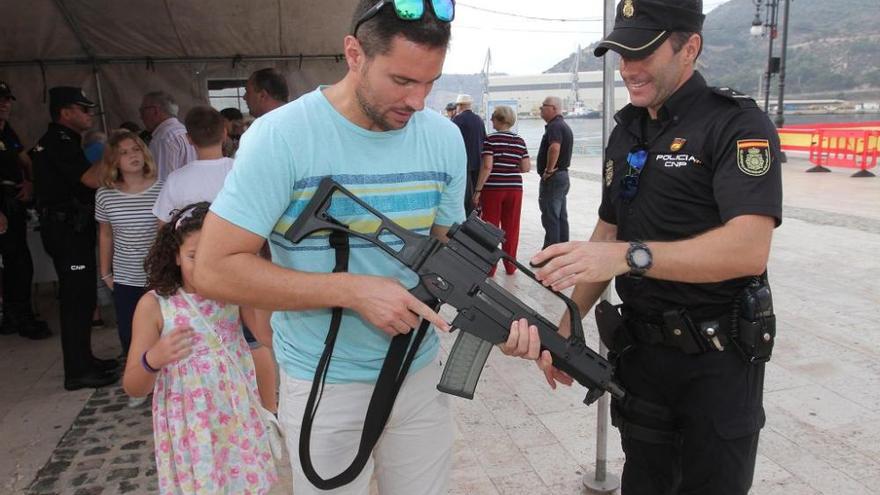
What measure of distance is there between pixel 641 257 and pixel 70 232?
12.9 ft

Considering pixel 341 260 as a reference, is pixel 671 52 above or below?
above

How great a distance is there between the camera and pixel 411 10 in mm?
1346

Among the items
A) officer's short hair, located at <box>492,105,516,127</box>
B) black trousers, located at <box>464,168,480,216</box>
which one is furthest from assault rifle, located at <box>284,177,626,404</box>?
officer's short hair, located at <box>492,105,516,127</box>

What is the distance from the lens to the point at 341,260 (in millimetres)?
1492

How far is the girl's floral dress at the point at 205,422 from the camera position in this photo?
2.23m

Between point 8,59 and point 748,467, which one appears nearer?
point 748,467

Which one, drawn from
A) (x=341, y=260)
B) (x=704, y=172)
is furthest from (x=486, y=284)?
(x=704, y=172)

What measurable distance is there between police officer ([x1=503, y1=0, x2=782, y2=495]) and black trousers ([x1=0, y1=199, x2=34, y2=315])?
5.16 metres

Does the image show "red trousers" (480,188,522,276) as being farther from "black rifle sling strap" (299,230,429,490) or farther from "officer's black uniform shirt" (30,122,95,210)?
"black rifle sling strap" (299,230,429,490)

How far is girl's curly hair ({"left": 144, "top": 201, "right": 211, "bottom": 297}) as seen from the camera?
7.69 feet

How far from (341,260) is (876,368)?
4020mm

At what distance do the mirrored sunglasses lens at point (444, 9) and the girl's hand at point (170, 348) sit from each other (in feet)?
4.62

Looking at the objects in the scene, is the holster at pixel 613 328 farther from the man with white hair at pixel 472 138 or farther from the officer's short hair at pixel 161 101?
the officer's short hair at pixel 161 101

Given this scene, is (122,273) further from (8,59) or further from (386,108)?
(8,59)
